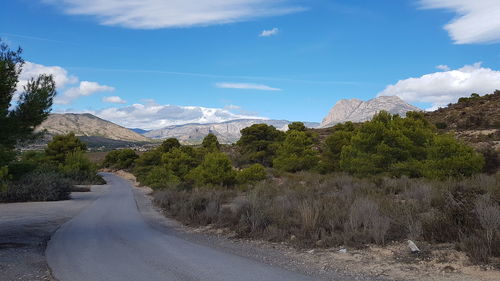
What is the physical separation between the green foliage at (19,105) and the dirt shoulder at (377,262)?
22.5 ft

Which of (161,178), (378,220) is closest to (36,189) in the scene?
(161,178)

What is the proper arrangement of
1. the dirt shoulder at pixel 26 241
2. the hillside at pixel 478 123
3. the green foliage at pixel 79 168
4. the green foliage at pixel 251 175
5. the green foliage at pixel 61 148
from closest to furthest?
the dirt shoulder at pixel 26 241 → the hillside at pixel 478 123 → the green foliage at pixel 251 175 → the green foliage at pixel 79 168 → the green foliage at pixel 61 148

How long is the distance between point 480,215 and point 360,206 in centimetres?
357

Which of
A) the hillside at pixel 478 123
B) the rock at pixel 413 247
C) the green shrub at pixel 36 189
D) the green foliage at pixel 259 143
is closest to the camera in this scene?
the rock at pixel 413 247

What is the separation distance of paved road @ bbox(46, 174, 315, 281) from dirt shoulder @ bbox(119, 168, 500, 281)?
0.73m

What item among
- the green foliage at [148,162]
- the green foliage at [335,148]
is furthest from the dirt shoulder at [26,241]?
the green foliage at [148,162]

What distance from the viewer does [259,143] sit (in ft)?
175

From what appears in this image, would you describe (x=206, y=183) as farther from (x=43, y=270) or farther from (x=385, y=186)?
(x=43, y=270)

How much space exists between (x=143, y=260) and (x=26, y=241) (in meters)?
6.33

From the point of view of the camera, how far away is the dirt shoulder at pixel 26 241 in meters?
9.20

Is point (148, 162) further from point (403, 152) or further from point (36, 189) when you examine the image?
point (403, 152)

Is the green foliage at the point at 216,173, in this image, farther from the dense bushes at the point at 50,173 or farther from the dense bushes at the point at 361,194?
the dense bushes at the point at 50,173

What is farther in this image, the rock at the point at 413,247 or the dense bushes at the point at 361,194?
the dense bushes at the point at 361,194

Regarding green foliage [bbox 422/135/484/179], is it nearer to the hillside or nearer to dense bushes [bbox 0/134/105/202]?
the hillside
